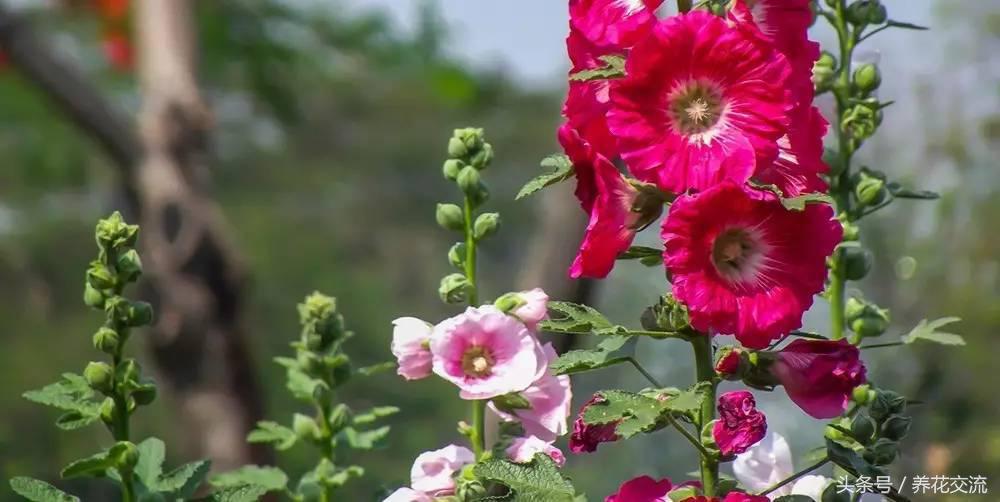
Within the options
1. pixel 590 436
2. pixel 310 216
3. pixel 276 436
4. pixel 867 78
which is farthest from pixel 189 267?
pixel 310 216

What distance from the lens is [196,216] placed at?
5.40 meters

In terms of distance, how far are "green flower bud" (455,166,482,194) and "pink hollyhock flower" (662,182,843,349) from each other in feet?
0.87

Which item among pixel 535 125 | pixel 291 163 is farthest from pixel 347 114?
pixel 535 125

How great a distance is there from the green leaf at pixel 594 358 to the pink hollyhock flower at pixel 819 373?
91 mm

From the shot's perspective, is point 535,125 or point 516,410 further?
point 535,125

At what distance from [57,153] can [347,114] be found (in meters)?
10.1

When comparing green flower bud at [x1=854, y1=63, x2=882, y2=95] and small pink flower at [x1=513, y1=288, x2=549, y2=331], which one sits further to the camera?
green flower bud at [x1=854, y1=63, x2=882, y2=95]

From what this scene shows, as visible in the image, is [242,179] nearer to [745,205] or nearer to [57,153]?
[57,153]

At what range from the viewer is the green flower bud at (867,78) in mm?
1132

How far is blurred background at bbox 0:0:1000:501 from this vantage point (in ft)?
16.9

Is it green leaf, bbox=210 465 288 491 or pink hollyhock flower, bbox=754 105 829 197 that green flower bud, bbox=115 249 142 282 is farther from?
pink hollyhock flower, bbox=754 105 829 197

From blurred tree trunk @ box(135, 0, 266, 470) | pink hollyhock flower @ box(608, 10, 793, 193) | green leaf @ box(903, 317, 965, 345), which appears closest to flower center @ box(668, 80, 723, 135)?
pink hollyhock flower @ box(608, 10, 793, 193)

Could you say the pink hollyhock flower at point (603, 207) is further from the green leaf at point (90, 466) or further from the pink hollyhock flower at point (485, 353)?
the green leaf at point (90, 466)

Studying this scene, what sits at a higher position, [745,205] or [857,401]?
[745,205]
